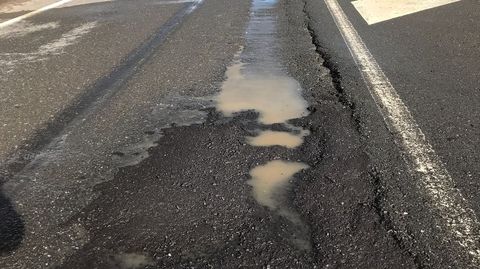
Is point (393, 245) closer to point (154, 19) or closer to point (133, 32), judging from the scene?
point (133, 32)

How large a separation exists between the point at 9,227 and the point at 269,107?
8.84 ft

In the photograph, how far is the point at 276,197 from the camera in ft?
11.1

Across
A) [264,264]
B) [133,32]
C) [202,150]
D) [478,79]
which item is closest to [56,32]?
[133,32]

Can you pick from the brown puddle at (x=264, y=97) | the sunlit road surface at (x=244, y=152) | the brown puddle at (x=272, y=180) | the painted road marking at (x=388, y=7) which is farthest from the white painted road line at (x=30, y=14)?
the brown puddle at (x=272, y=180)

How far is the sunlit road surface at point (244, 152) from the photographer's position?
2834 mm

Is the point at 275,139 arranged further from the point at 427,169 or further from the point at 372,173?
the point at 427,169

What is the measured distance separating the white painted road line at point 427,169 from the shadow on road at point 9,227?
243 centimetres

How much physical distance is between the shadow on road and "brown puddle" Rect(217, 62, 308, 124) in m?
2.14

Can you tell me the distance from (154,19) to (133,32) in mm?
1294

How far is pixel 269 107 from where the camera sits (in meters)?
5.00

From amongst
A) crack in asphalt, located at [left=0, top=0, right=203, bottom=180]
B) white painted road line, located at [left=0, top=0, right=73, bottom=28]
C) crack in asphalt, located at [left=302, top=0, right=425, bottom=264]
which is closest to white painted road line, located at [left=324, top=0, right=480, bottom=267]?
crack in asphalt, located at [left=302, top=0, right=425, bottom=264]

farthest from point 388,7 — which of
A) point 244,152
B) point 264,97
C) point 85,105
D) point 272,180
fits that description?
point 272,180

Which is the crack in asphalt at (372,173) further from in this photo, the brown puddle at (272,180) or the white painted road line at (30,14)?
the white painted road line at (30,14)

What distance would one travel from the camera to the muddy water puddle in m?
3.35
